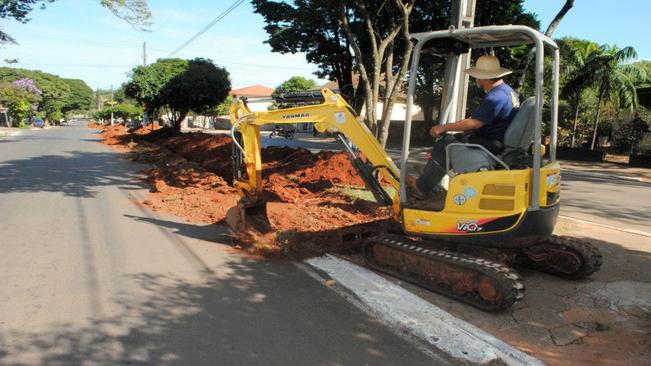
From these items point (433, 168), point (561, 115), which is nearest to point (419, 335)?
point (433, 168)

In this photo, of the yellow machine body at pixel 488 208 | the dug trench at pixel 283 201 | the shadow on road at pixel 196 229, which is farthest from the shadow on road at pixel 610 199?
the shadow on road at pixel 196 229

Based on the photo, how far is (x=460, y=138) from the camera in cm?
509

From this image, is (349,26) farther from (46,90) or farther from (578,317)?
(46,90)

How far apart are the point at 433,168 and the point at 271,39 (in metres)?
17.7

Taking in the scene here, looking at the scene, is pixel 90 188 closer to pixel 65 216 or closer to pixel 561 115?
pixel 65 216

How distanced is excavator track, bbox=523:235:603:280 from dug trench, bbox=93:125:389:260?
2.23m

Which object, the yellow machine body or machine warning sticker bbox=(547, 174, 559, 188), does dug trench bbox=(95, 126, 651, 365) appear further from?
machine warning sticker bbox=(547, 174, 559, 188)

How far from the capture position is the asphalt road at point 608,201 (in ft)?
29.7

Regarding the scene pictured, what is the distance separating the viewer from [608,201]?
11.5m

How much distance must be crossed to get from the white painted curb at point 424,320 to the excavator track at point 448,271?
22 cm

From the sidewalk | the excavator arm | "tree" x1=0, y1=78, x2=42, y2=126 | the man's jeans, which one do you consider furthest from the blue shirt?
"tree" x1=0, y1=78, x2=42, y2=126

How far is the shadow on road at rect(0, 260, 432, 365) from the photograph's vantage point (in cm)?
356

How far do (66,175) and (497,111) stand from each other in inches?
498

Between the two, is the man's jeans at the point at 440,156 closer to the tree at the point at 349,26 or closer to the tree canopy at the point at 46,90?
the tree at the point at 349,26
